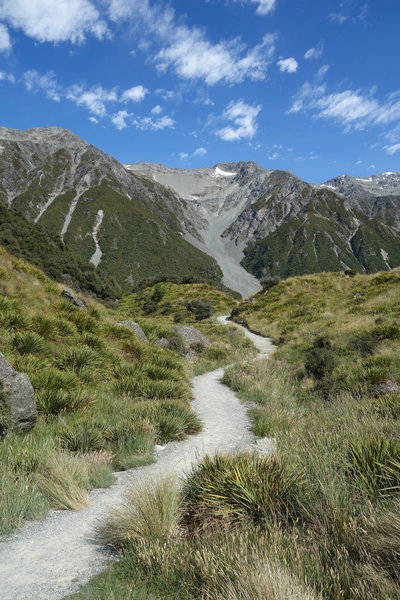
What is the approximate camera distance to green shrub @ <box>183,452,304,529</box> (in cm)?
326

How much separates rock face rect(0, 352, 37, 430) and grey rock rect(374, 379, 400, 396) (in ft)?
26.5

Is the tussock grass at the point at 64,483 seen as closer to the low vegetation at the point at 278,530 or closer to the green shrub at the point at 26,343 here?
the low vegetation at the point at 278,530

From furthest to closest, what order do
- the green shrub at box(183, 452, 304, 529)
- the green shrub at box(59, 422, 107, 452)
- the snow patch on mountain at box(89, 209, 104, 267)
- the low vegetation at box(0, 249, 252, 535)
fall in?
the snow patch on mountain at box(89, 209, 104, 267)
the green shrub at box(59, 422, 107, 452)
the low vegetation at box(0, 249, 252, 535)
the green shrub at box(183, 452, 304, 529)

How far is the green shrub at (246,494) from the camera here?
10.7 ft

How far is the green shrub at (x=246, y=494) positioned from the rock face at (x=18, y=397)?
350 centimetres

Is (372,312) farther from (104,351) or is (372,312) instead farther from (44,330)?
(44,330)

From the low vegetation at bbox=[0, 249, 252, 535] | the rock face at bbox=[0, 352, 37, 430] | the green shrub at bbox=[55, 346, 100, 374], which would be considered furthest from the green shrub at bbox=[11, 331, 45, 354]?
the rock face at bbox=[0, 352, 37, 430]

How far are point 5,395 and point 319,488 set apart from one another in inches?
202

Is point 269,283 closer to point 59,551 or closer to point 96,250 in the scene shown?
point 59,551

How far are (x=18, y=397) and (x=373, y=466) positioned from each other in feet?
18.4

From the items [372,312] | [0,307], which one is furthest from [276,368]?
[0,307]

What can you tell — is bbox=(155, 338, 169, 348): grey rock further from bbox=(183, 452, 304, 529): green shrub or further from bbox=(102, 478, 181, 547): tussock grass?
bbox=(102, 478, 181, 547): tussock grass

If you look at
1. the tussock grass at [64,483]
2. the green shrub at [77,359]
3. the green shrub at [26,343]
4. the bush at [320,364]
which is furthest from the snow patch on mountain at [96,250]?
the tussock grass at [64,483]

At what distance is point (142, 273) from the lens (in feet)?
555
